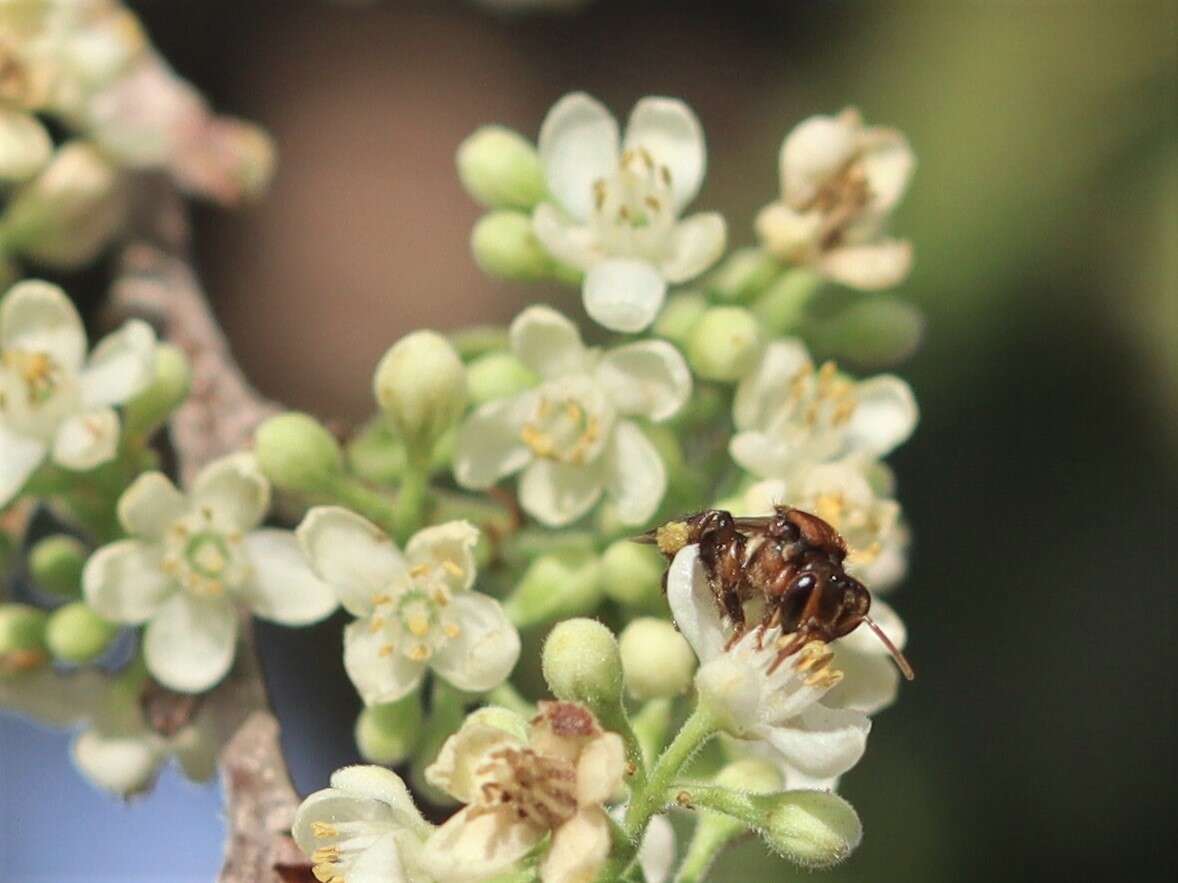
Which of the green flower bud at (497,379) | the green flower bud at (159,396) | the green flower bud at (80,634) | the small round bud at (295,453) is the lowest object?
the green flower bud at (80,634)

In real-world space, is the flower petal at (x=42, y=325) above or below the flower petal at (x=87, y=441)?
above

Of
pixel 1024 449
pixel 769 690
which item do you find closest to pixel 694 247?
pixel 769 690

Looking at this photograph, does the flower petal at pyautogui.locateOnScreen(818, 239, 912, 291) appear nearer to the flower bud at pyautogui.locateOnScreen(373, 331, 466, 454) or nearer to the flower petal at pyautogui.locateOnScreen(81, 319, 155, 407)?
the flower bud at pyautogui.locateOnScreen(373, 331, 466, 454)

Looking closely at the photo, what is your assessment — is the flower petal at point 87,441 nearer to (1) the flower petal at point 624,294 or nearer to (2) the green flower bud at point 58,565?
(2) the green flower bud at point 58,565

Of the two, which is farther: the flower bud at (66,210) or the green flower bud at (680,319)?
the flower bud at (66,210)

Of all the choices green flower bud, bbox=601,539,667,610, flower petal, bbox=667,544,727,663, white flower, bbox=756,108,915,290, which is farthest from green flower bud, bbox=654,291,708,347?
flower petal, bbox=667,544,727,663

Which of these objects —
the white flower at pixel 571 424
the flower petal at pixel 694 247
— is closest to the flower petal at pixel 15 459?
the white flower at pixel 571 424

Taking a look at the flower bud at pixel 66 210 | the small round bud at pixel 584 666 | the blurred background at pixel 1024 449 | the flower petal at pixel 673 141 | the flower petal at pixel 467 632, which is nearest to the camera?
the small round bud at pixel 584 666
